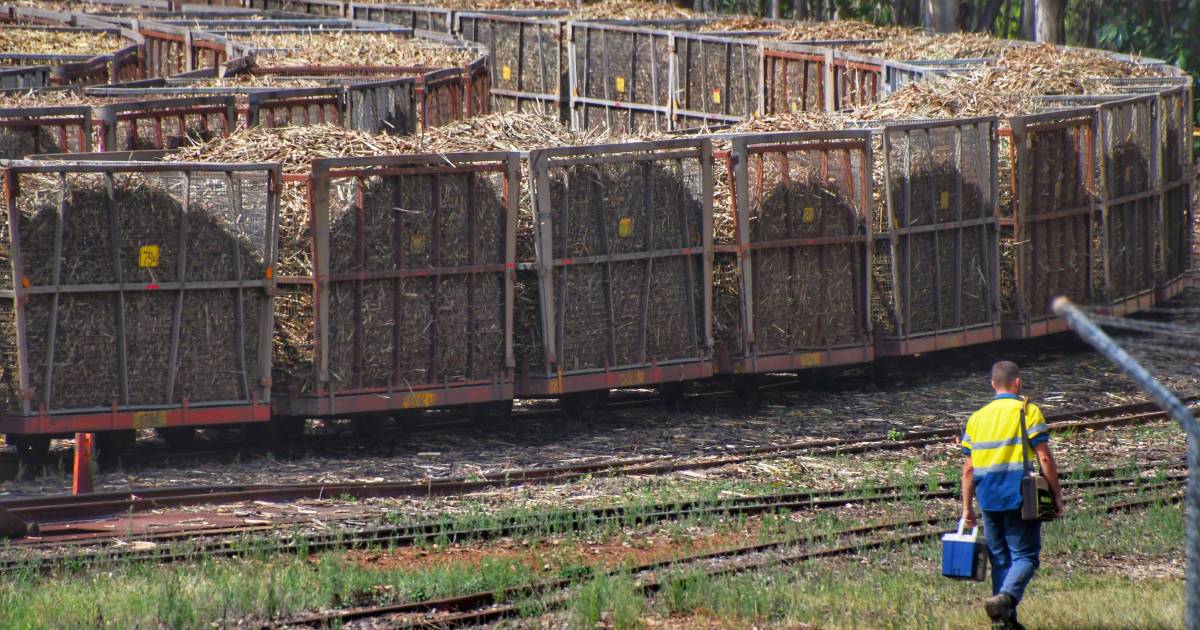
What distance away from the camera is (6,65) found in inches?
1006

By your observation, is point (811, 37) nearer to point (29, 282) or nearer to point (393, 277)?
point (393, 277)

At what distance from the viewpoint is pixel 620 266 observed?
15695mm

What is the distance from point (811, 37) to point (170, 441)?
21.4m

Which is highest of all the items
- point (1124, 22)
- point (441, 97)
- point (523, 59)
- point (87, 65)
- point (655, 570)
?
point (1124, 22)

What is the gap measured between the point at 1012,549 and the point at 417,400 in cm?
702

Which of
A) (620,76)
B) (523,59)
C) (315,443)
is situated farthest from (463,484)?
(523,59)

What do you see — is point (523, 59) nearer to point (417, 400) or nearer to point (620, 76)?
point (620, 76)

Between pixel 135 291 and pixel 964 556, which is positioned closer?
pixel 964 556

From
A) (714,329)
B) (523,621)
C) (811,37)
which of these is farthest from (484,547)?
(811,37)

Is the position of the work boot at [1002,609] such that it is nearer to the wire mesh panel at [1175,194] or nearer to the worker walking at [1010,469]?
the worker walking at [1010,469]

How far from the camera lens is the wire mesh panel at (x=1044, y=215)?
1839 centimetres

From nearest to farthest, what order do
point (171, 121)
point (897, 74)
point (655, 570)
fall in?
point (655, 570) < point (171, 121) < point (897, 74)

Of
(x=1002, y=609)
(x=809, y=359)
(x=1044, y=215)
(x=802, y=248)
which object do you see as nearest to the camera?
(x=1002, y=609)

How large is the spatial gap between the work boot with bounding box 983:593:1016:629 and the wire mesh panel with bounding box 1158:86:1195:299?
45.2ft
